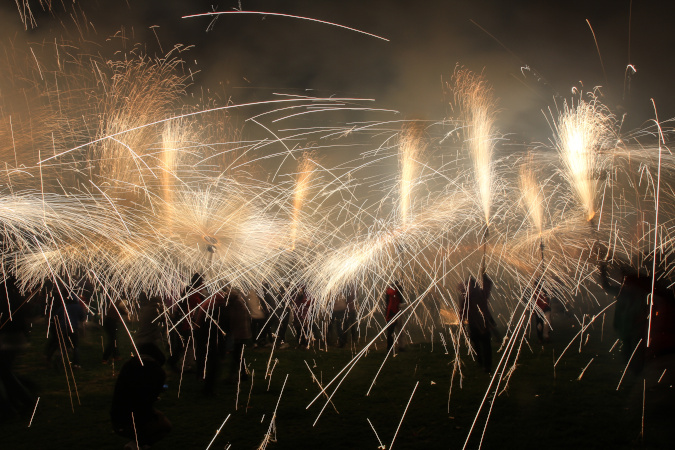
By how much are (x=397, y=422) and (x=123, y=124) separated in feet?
19.8

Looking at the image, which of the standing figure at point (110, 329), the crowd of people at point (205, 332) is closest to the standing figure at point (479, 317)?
the crowd of people at point (205, 332)

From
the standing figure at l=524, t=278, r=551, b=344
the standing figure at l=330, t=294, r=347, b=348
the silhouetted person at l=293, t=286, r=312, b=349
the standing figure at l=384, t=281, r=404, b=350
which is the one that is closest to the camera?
the standing figure at l=384, t=281, r=404, b=350

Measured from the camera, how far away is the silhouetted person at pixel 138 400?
3730 mm

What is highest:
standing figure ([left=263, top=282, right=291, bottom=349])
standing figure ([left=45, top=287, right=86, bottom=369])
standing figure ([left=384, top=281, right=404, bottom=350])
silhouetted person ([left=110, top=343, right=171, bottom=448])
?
silhouetted person ([left=110, top=343, right=171, bottom=448])

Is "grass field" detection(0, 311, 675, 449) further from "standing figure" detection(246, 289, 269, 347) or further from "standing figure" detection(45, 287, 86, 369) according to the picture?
"standing figure" detection(246, 289, 269, 347)

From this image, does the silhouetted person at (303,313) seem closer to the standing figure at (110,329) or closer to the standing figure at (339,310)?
the standing figure at (339,310)


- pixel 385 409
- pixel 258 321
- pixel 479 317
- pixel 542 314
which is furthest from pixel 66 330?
pixel 542 314

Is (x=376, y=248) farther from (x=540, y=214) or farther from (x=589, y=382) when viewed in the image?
(x=589, y=382)

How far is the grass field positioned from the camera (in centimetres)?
451

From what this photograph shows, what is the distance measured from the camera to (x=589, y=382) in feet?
20.4

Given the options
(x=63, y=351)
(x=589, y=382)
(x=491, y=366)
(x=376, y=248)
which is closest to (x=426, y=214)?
(x=376, y=248)

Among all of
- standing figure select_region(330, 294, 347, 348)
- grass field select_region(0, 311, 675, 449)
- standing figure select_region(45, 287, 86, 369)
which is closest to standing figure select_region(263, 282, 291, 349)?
standing figure select_region(330, 294, 347, 348)

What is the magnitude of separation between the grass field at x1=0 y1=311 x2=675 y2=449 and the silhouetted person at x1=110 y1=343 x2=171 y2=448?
2.66ft

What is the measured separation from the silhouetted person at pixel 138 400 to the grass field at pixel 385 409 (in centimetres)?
81
